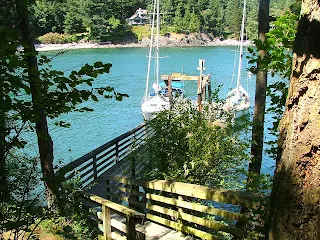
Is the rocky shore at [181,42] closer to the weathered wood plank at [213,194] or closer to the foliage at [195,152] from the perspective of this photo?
the foliage at [195,152]

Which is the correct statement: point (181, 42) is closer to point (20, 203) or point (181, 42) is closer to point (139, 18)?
point (139, 18)

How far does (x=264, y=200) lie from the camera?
8.72 feet

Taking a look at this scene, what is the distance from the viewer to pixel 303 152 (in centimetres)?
151

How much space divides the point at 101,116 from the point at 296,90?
2314 cm

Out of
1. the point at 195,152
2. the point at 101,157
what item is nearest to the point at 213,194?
the point at 195,152

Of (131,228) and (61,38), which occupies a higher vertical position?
(61,38)

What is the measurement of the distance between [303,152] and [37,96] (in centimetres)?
206

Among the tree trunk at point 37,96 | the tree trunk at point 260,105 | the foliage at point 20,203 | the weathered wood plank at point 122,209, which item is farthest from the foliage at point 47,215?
the tree trunk at point 260,105

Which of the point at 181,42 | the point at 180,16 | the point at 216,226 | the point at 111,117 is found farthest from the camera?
the point at 180,16

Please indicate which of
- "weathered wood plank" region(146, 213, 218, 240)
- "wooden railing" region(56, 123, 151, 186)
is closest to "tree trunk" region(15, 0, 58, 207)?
"wooden railing" region(56, 123, 151, 186)

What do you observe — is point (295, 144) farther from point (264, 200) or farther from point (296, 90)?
point (264, 200)

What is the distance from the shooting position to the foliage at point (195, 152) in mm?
5672

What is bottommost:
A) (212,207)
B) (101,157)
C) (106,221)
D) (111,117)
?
(111,117)

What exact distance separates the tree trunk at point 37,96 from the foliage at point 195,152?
1.69 m
